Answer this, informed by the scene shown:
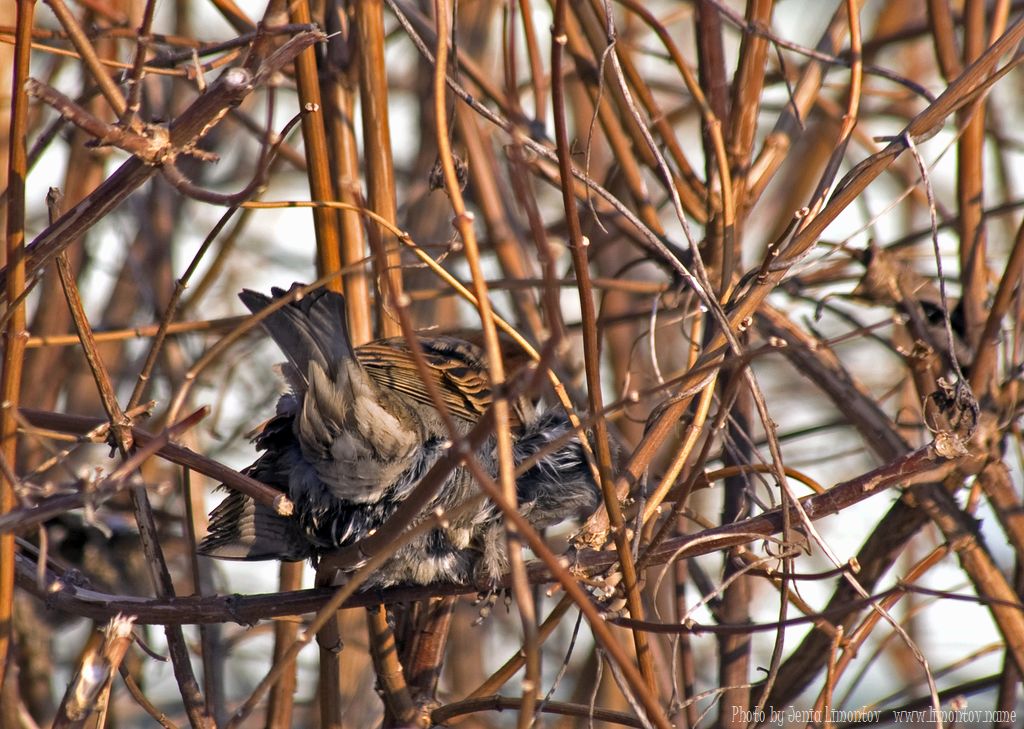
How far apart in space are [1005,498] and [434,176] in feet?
4.25

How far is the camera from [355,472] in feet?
6.27

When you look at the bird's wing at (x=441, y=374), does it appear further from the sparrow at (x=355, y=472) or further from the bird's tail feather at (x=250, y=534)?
the bird's tail feather at (x=250, y=534)

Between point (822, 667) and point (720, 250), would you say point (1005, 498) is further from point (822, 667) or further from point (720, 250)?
point (720, 250)

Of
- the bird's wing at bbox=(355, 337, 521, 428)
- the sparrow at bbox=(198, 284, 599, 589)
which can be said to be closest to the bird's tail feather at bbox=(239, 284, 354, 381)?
the sparrow at bbox=(198, 284, 599, 589)

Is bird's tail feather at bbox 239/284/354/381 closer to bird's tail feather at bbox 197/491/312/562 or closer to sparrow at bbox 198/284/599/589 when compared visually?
sparrow at bbox 198/284/599/589

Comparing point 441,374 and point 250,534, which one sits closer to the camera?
point 250,534

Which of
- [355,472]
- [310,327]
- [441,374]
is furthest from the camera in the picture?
[441,374]

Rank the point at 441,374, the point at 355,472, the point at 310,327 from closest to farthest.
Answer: the point at 310,327
the point at 355,472
the point at 441,374

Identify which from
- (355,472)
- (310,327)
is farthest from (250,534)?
(310,327)

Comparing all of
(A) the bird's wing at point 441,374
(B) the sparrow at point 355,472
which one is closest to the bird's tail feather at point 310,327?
(B) the sparrow at point 355,472

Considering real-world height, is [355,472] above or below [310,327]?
below

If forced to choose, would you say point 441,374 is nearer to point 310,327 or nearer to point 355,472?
point 355,472

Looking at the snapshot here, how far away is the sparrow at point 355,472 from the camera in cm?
182

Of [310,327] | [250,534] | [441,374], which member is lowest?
[250,534]
